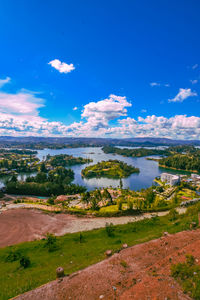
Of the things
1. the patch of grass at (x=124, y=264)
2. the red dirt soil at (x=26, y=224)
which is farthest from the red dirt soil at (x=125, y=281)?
the red dirt soil at (x=26, y=224)

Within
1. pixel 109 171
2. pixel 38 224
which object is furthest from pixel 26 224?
pixel 109 171

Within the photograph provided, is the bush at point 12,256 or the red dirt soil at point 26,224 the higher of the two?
the bush at point 12,256

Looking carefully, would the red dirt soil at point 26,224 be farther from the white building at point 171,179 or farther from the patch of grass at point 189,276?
the white building at point 171,179

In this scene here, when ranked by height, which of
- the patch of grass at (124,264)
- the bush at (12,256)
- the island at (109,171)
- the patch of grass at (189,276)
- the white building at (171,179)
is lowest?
the island at (109,171)

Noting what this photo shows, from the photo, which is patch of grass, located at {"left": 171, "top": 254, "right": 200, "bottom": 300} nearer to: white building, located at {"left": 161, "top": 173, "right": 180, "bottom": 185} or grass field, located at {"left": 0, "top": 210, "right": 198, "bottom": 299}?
grass field, located at {"left": 0, "top": 210, "right": 198, "bottom": 299}

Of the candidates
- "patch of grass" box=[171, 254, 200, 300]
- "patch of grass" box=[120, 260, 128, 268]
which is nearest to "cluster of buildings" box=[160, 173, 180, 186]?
"patch of grass" box=[171, 254, 200, 300]

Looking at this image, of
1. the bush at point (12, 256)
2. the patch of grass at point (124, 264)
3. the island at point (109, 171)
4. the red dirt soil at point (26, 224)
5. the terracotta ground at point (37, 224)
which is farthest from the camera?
the island at point (109, 171)

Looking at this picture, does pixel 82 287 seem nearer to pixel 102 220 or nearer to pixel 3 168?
pixel 102 220

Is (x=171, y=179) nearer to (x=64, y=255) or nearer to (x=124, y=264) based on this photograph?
(x=64, y=255)
